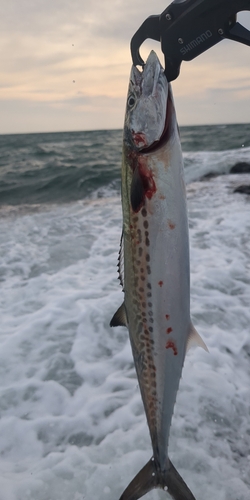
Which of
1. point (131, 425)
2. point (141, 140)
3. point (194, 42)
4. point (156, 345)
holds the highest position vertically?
point (194, 42)

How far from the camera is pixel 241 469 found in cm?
342

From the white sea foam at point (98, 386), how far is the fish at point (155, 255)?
1119mm

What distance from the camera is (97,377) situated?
4.71 metres

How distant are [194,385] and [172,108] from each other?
3191 millimetres

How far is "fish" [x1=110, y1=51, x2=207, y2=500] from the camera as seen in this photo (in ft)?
6.70

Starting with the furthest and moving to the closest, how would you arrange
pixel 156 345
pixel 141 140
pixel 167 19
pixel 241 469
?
1. pixel 241 469
2. pixel 156 345
3. pixel 167 19
4. pixel 141 140

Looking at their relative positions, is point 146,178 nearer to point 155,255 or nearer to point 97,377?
point 155,255

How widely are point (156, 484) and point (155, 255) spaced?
4.63 ft

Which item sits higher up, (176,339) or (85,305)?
(176,339)

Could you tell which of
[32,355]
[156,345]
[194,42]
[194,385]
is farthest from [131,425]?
[194,42]

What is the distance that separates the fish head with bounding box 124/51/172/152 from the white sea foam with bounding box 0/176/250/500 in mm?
2733

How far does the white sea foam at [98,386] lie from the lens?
3477 millimetres

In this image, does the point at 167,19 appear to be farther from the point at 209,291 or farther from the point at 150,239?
the point at 209,291

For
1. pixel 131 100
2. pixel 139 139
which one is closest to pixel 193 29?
pixel 131 100
